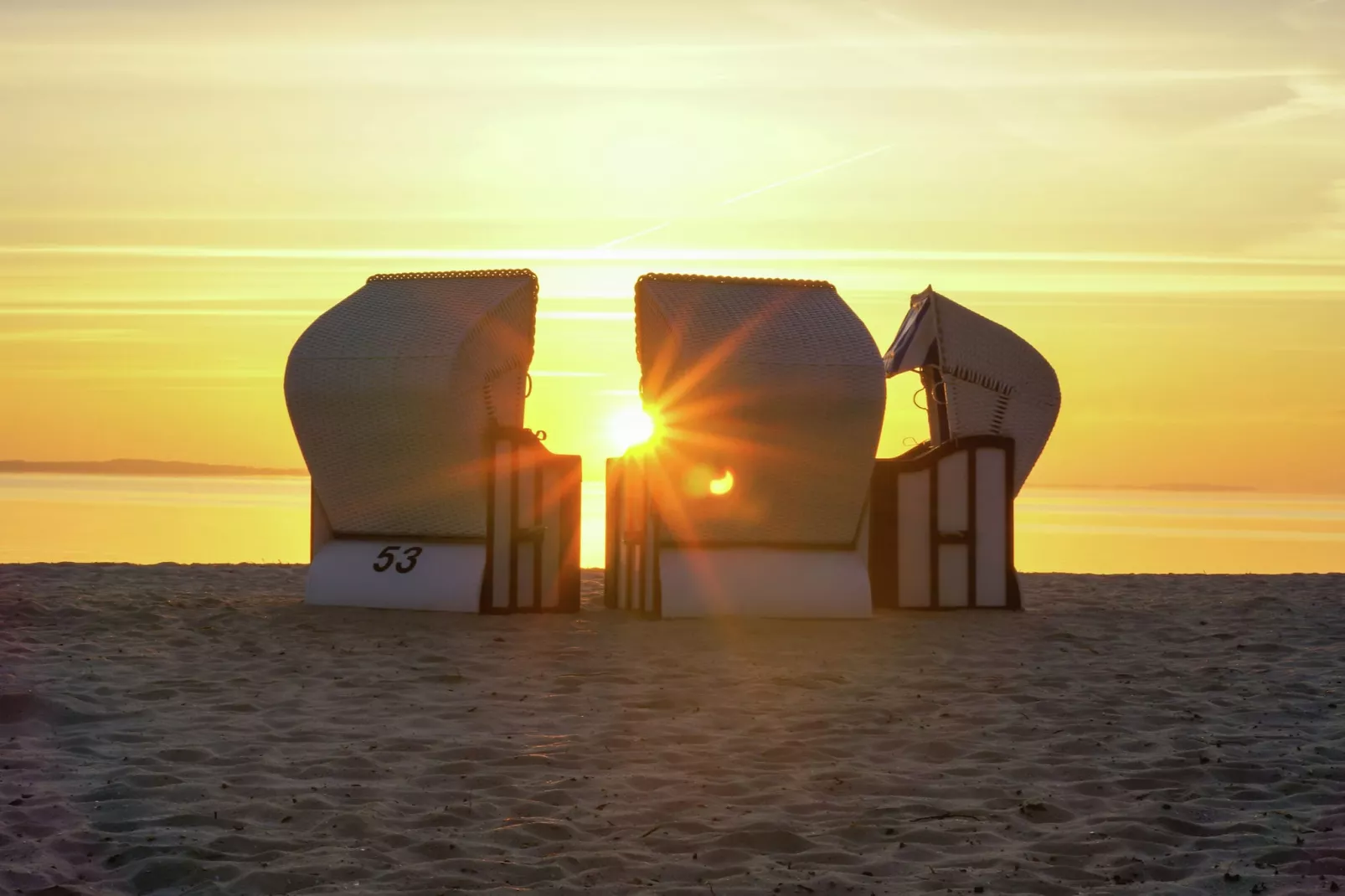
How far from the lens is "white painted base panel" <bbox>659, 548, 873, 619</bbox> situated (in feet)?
50.1

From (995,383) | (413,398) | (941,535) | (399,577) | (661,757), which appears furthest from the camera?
(995,383)

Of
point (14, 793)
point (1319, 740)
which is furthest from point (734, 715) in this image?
point (14, 793)

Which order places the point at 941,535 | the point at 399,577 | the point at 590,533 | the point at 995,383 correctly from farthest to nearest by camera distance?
the point at 590,533 → the point at 995,383 → the point at 941,535 → the point at 399,577

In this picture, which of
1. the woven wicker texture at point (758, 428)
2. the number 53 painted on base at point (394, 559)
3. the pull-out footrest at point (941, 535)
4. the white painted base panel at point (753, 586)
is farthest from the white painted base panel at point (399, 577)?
the pull-out footrest at point (941, 535)

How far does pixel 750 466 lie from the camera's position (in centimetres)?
1534

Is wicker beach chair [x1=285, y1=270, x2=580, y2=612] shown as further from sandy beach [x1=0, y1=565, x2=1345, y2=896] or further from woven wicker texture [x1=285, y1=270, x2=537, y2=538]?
sandy beach [x1=0, y1=565, x2=1345, y2=896]

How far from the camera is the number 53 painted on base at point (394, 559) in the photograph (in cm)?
1605

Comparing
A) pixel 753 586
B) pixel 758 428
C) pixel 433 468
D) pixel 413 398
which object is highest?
pixel 413 398

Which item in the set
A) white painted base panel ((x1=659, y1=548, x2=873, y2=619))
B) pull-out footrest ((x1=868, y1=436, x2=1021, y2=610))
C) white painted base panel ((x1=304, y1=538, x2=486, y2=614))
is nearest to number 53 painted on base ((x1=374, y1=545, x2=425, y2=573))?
white painted base panel ((x1=304, y1=538, x2=486, y2=614))

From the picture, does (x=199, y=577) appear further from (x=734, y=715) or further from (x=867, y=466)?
(x=734, y=715)

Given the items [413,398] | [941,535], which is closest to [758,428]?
[941,535]

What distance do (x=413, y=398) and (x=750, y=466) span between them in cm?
371

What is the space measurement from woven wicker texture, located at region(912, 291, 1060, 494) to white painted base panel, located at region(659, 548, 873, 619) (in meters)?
2.83

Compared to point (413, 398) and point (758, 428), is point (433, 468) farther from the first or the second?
point (758, 428)
